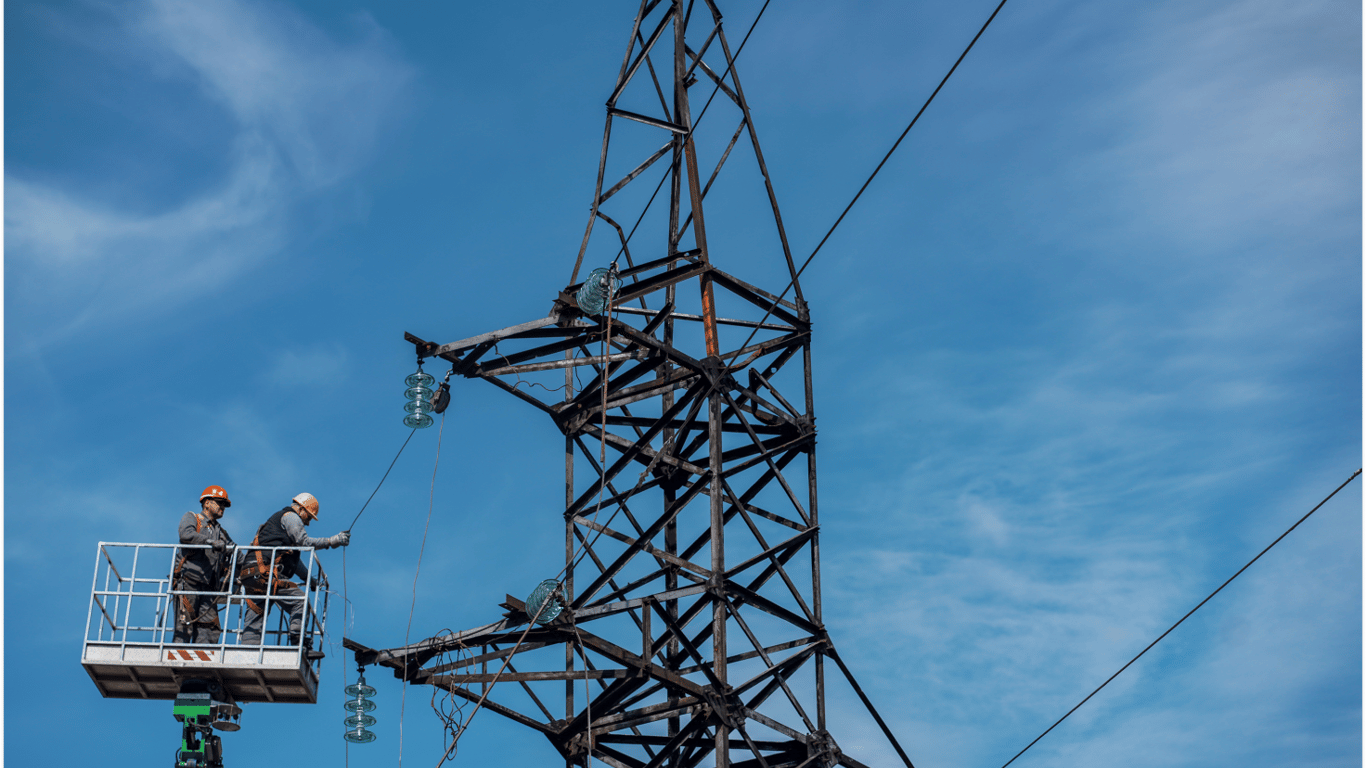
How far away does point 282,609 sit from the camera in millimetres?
24031

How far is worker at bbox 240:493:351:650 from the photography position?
2361 cm

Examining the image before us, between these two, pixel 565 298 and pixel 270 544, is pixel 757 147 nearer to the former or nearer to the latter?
pixel 565 298

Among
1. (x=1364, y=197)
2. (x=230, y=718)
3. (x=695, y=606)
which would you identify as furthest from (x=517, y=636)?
(x=1364, y=197)

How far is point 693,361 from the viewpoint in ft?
87.0

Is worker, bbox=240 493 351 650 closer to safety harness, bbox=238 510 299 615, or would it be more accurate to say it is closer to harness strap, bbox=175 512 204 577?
safety harness, bbox=238 510 299 615

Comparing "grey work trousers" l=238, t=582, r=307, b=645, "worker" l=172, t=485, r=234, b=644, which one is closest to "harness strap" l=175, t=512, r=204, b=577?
"worker" l=172, t=485, r=234, b=644

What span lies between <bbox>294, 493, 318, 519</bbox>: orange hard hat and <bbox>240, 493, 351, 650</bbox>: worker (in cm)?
37

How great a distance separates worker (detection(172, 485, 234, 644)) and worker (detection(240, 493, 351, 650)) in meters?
0.36

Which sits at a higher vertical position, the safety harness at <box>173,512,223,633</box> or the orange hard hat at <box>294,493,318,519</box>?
the orange hard hat at <box>294,493,318,519</box>

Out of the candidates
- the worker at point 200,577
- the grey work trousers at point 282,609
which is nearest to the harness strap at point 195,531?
the worker at point 200,577

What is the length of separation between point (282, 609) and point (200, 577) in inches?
46.6

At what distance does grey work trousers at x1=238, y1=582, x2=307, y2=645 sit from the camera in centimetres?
2352

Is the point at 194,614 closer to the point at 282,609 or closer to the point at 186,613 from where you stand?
the point at 186,613

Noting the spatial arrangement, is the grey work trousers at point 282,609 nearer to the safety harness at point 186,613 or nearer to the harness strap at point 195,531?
the safety harness at point 186,613
